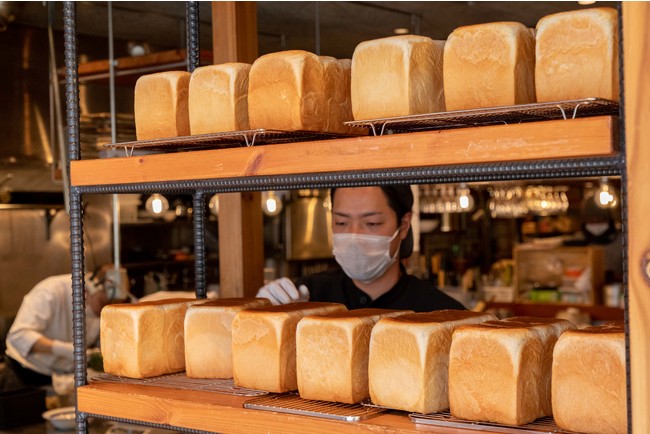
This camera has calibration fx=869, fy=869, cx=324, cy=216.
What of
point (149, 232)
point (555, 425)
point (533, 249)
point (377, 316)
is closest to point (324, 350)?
point (377, 316)

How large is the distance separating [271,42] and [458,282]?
3.89 metres

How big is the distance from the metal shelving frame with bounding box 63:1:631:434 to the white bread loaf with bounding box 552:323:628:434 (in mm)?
132

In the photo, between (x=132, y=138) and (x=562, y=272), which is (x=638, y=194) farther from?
(x=562, y=272)

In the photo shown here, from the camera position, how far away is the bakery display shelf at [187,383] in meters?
1.63

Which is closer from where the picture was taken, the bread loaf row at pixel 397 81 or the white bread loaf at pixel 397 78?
the bread loaf row at pixel 397 81

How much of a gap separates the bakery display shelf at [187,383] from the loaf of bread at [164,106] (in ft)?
1.61

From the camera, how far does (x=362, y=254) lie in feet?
8.82

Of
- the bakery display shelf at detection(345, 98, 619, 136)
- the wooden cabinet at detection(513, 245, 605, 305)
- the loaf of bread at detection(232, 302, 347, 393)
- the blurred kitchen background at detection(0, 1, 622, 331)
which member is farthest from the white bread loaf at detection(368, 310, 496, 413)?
the wooden cabinet at detection(513, 245, 605, 305)

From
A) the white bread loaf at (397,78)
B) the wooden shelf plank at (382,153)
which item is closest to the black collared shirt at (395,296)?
the wooden shelf plank at (382,153)

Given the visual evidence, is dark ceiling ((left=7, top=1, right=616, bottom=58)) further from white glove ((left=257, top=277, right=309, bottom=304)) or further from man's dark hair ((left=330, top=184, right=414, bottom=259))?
white glove ((left=257, top=277, right=309, bottom=304))

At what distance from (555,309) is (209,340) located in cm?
571

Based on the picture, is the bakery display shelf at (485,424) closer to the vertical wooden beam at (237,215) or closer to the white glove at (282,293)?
the white glove at (282,293)

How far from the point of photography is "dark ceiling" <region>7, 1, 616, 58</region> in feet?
17.5

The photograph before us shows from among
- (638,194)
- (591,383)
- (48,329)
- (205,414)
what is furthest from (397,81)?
(48,329)
